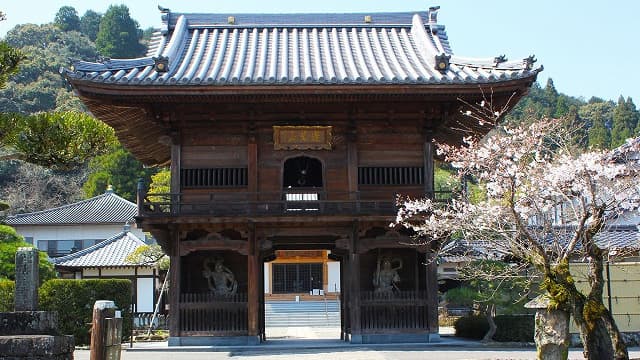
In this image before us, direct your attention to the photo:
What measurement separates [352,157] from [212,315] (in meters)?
5.62

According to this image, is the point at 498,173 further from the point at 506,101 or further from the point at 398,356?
the point at 506,101

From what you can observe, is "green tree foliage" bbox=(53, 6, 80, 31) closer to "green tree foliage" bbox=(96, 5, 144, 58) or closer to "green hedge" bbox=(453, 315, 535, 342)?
"green tree foliage" bbox=(96, 5, 144, 58)

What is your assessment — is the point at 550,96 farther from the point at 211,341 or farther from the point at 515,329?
the point at 211,341

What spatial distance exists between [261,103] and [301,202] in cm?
283

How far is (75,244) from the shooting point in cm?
5844

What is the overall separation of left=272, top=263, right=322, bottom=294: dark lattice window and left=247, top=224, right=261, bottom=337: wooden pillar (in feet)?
117

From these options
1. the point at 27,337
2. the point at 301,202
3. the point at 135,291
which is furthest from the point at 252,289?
the point at 135,291

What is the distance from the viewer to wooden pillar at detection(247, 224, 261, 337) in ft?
67.0

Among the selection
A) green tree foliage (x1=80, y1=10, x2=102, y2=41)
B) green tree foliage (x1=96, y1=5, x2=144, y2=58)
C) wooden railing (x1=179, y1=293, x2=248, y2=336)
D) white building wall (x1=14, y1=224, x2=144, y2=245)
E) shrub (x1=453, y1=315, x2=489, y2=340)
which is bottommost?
shrub (x1=453, y1=315, x2=489, y2=340)

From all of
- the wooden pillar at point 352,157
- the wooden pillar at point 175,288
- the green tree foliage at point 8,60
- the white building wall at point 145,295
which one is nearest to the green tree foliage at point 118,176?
the white building wall at point 145,295

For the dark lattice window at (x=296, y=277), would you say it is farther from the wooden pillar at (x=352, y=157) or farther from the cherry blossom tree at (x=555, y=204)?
the cherry blossom tree at (x=555, y=204)

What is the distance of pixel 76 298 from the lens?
22203 mm

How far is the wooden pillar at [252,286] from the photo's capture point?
20.4 meters

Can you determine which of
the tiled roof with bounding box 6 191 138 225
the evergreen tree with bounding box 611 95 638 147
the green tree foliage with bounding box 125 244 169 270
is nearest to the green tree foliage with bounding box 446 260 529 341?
the green tree foliage with bounding box 125 244 169 270
